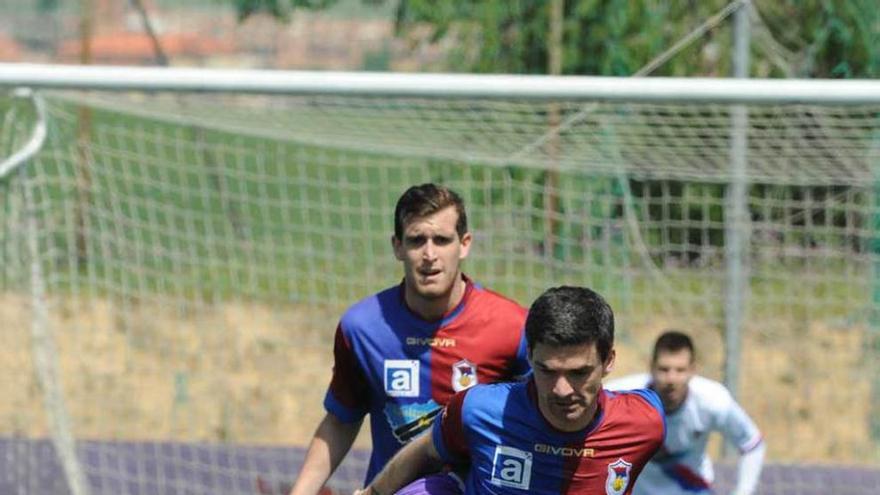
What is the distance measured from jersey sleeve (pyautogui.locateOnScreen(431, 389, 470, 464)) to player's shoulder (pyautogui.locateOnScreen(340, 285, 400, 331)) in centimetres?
86

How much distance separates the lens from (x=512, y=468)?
3.91 m

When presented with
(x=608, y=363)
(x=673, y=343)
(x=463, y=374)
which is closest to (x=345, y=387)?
(x=463, y=374)

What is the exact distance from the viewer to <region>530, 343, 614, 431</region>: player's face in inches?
143

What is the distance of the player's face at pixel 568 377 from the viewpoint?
3.63 metres

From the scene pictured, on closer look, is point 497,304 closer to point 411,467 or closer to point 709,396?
point 411,467

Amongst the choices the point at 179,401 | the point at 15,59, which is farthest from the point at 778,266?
the point at 15,59

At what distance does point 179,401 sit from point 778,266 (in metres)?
3.45

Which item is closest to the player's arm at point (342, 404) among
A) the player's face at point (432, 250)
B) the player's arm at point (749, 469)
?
the player's face at point (432, 250)

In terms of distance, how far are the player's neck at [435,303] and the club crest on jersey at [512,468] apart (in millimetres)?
942

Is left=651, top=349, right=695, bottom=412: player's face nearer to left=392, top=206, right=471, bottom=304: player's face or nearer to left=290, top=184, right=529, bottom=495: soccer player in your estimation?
left=290, top=184, right=529, bottom=495: soccer player

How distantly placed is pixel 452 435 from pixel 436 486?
0.45ft

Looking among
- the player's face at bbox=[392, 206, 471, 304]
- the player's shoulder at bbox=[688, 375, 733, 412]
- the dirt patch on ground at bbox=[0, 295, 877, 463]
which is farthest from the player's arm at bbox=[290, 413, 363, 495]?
the dirt patch on ground at bbox=[0, 295, 877, 463]

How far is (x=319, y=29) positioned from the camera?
11.4m

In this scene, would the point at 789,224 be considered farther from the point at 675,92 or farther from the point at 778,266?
the point at 675,92
